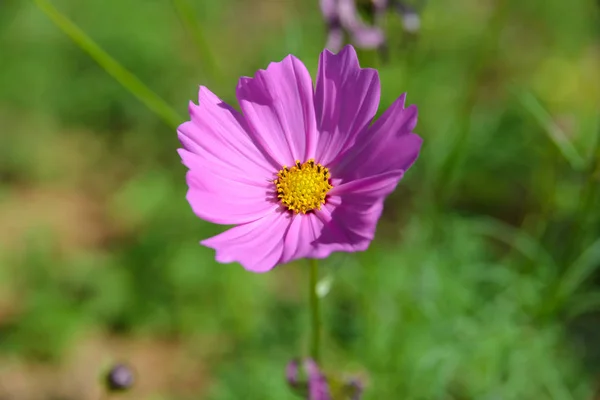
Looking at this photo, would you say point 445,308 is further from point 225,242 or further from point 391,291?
Result: point 225,242

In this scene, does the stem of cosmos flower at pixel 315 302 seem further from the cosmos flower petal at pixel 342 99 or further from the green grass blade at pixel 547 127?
the green grass blade at pixel 547 127

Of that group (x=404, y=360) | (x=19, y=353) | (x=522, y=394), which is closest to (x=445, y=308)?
(x=404, y=360)

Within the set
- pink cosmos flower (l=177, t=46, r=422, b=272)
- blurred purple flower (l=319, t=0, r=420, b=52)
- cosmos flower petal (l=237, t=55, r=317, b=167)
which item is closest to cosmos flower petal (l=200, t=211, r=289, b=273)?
pink cosmos flower (l=177, t=46, r=422, b=272)

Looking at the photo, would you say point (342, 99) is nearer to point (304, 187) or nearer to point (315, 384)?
point (304, 187)

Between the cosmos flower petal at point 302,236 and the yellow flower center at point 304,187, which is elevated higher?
the yellow flower center at point 304,187

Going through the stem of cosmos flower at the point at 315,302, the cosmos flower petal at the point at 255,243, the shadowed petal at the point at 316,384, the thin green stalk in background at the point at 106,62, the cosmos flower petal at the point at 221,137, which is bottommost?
the shadowed petal at the point at 316,384

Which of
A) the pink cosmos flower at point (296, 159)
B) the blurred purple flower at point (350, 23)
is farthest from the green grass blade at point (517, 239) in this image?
the pink cosmos flower at point (296, 159)

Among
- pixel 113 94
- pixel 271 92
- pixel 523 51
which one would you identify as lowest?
pixel 271 92

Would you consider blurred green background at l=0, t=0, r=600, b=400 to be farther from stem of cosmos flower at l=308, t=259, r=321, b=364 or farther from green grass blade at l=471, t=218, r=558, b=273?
stem of cosmos flower at l=308, t=259, r=321, b=364
